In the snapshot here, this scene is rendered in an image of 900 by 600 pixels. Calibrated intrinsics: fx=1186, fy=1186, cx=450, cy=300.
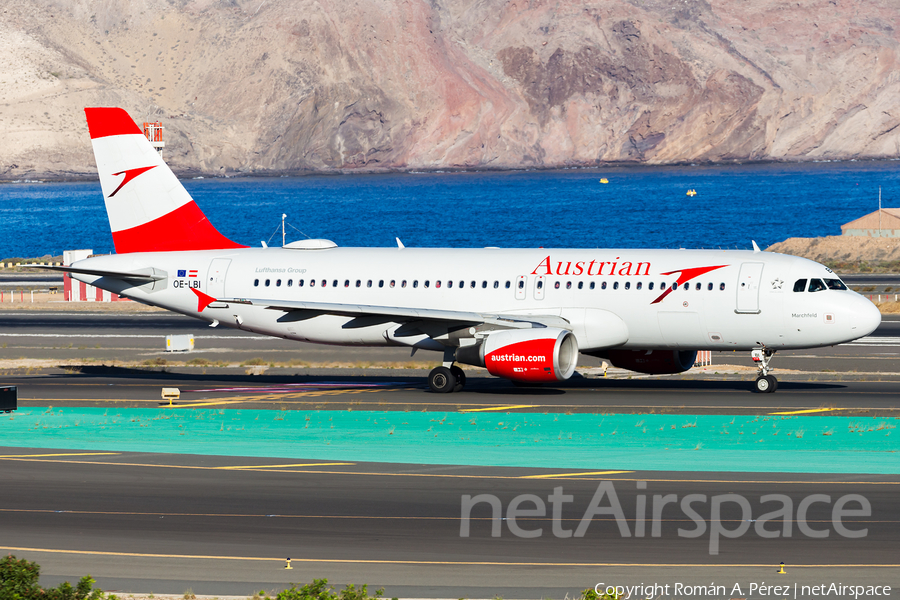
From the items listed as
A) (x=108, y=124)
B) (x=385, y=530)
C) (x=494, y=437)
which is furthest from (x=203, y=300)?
(x=385, y=530)

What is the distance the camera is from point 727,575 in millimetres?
17391

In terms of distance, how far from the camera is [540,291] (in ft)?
124

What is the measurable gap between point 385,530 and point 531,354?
15071 mm

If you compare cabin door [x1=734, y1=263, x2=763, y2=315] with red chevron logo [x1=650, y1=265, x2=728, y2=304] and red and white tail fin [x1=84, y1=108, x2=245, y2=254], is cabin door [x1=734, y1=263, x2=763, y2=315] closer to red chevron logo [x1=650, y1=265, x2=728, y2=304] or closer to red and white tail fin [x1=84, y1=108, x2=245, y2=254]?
red chevron logo [x1=650, y1=265, x2=728, y2=304]

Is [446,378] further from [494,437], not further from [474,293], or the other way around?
[494,437]

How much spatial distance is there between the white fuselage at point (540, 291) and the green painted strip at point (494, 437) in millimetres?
4145

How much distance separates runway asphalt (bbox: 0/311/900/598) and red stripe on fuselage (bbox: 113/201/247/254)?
7.09 meters

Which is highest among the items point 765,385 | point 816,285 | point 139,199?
point 139,199

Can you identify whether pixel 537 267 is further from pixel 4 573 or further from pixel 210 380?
pixel 4 573

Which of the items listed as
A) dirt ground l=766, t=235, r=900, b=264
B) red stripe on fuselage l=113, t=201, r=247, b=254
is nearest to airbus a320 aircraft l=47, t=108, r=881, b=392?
red stripe on fuselage l=113, t=201, r=247, b=254

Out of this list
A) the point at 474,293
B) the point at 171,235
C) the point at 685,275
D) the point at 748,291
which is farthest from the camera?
the point at 171,235

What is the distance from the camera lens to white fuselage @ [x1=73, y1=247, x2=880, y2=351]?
36281mm

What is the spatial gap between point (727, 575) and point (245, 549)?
7.62 m

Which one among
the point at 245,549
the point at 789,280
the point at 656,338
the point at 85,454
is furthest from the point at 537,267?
the point at 245,549
